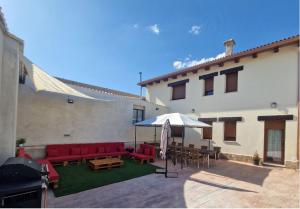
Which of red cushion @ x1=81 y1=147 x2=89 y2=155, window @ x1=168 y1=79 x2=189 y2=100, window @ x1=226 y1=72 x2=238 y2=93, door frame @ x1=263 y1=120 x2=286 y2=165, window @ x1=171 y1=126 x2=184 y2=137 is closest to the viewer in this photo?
red cushion @ x1=81 y1=147 x2=89 y2=155

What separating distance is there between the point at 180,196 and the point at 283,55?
10238 mm

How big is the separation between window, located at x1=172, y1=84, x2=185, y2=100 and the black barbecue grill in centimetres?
1354

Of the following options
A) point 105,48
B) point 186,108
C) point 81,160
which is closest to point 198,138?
point 186,108

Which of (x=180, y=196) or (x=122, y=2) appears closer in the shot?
(x=180, y=196)

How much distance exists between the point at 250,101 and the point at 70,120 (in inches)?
448

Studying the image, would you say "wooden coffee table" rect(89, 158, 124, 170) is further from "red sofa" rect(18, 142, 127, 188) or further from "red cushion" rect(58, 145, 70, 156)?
"red cushion" rect(58, 145, 70, 156)

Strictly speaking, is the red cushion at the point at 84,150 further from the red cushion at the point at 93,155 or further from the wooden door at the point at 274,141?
the wooden door at the point at 274,141

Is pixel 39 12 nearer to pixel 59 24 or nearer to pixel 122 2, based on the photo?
pixel 59 24

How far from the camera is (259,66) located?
1159 cm

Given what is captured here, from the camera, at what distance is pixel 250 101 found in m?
11.7

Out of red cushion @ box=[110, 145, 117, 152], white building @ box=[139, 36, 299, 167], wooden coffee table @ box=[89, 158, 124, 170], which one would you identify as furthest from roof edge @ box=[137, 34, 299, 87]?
wooden coffee table @ box=[89, 158, 124, 170]

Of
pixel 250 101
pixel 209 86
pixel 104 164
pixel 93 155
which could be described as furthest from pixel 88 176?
pixel 209 86

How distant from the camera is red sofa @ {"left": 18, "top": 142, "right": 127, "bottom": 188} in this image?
9062 millimetres

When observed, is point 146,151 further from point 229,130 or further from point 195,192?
point 229,130
